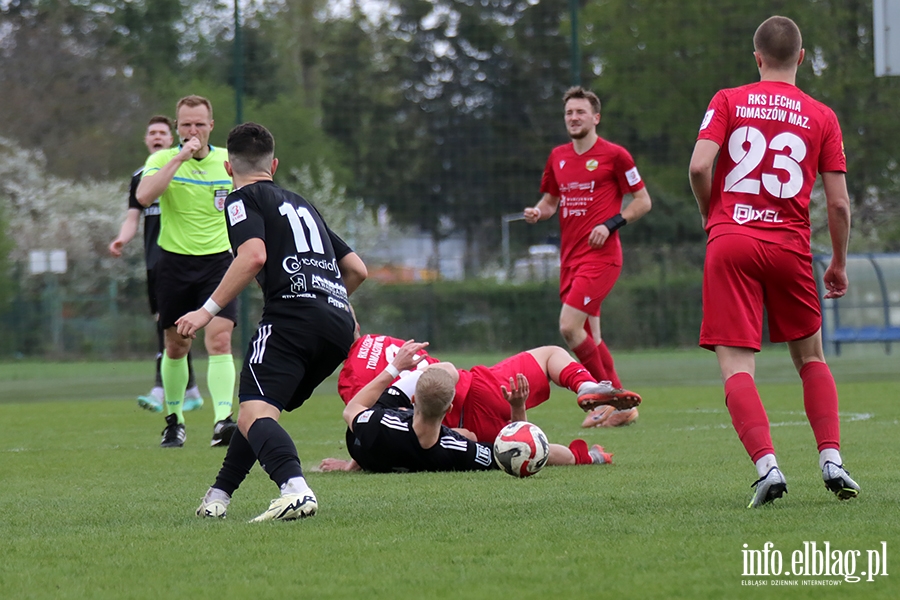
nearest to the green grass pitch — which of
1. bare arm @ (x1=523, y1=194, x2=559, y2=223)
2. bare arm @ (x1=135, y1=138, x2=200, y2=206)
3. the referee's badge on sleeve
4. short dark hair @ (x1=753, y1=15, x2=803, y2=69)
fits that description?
the referee's badge on sleeve

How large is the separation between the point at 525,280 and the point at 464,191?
178 cm

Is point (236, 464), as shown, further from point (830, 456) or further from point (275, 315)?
point (830, 456)

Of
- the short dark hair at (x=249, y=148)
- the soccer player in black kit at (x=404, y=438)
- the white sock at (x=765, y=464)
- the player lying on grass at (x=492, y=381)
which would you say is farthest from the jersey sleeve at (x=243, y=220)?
the white sock at (x=765, y=464)

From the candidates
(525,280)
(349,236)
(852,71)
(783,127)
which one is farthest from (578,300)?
(349,236)

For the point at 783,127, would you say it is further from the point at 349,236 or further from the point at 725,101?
the point at 349,236

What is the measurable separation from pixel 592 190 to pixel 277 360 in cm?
546

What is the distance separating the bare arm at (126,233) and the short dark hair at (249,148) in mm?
4787

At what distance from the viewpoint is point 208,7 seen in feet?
78.2

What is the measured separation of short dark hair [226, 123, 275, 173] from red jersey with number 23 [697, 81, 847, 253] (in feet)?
5.72

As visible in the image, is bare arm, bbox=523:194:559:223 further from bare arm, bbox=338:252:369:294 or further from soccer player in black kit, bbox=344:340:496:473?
bare arm, bbox=338:252:369:294

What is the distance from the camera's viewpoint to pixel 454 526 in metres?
4.44

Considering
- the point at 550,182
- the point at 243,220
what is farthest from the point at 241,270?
the point at 550,182

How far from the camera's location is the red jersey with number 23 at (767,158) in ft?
16.3

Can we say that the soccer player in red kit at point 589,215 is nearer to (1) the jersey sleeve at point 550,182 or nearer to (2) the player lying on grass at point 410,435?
(1) the jersey sleeve at point 550,182
